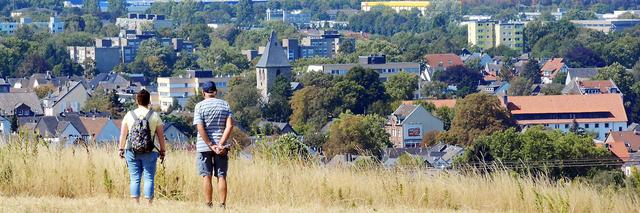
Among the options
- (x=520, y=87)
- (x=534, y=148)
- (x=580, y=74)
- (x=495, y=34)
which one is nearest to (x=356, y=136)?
(x=534, y=148)

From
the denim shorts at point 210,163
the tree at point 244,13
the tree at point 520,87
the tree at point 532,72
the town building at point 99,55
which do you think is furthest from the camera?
the tree at point 244,13

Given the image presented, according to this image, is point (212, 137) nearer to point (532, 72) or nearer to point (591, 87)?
point (591, 87)

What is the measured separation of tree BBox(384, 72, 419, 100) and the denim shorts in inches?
2074

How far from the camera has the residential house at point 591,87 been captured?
67438mm

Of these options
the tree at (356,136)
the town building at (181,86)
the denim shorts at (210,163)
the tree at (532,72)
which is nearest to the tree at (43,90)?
the town building at (181,86)

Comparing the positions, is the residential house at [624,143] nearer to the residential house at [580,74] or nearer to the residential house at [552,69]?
the residential house at [580,74]

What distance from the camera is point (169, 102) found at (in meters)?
69.1

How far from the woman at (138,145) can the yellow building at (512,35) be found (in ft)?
324

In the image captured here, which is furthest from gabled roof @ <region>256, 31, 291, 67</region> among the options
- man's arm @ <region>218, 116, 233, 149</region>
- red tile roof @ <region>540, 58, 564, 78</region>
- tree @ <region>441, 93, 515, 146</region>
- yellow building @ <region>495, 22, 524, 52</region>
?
man's arm @ <region>218, 116, 233, 149</region>

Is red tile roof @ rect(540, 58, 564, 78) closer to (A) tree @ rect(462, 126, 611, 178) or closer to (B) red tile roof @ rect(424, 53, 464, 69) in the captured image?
(B) red tile roof @ rect(424, 53, 464, 69)

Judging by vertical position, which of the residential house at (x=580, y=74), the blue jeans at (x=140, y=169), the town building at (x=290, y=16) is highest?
the blue jeans at (x=140, y=169)

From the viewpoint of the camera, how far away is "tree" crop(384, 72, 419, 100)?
63353mm

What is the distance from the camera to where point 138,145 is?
946cm

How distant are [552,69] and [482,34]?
2800 centimetres
